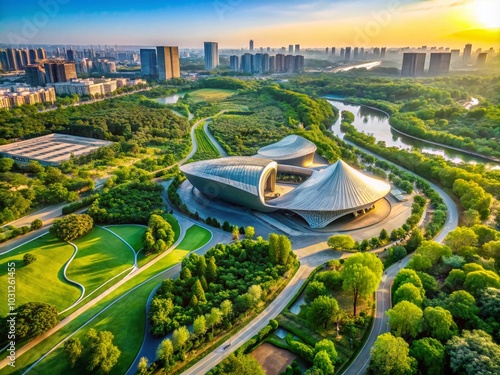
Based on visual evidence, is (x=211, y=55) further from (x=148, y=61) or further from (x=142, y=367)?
(x=142, y=367)

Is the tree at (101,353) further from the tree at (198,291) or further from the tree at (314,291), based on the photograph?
the tree at (314,291)

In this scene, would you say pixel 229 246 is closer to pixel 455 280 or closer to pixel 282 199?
pixel 282 199

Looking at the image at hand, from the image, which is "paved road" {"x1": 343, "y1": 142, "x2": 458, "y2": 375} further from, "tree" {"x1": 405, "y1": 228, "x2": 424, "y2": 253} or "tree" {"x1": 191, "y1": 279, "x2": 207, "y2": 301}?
"tree" {"x1": 191, "y1": 279, "x2": 207, "y2": 301}

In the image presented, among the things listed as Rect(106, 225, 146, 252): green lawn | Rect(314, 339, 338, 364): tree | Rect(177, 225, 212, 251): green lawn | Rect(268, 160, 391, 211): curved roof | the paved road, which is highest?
Rect(268, 160, 391, 211): curved roof

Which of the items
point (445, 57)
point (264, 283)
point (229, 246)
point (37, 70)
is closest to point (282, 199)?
point (229, 246)

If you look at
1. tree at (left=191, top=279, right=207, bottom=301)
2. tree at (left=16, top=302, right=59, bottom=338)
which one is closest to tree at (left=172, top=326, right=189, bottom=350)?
tree at (left=191, top=279, right=207, bottom=301)

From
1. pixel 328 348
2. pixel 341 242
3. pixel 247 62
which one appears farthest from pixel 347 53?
pixel 328 348

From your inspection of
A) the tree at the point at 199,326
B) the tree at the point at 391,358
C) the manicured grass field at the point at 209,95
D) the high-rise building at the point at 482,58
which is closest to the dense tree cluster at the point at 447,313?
the tree at the point at 391,358
